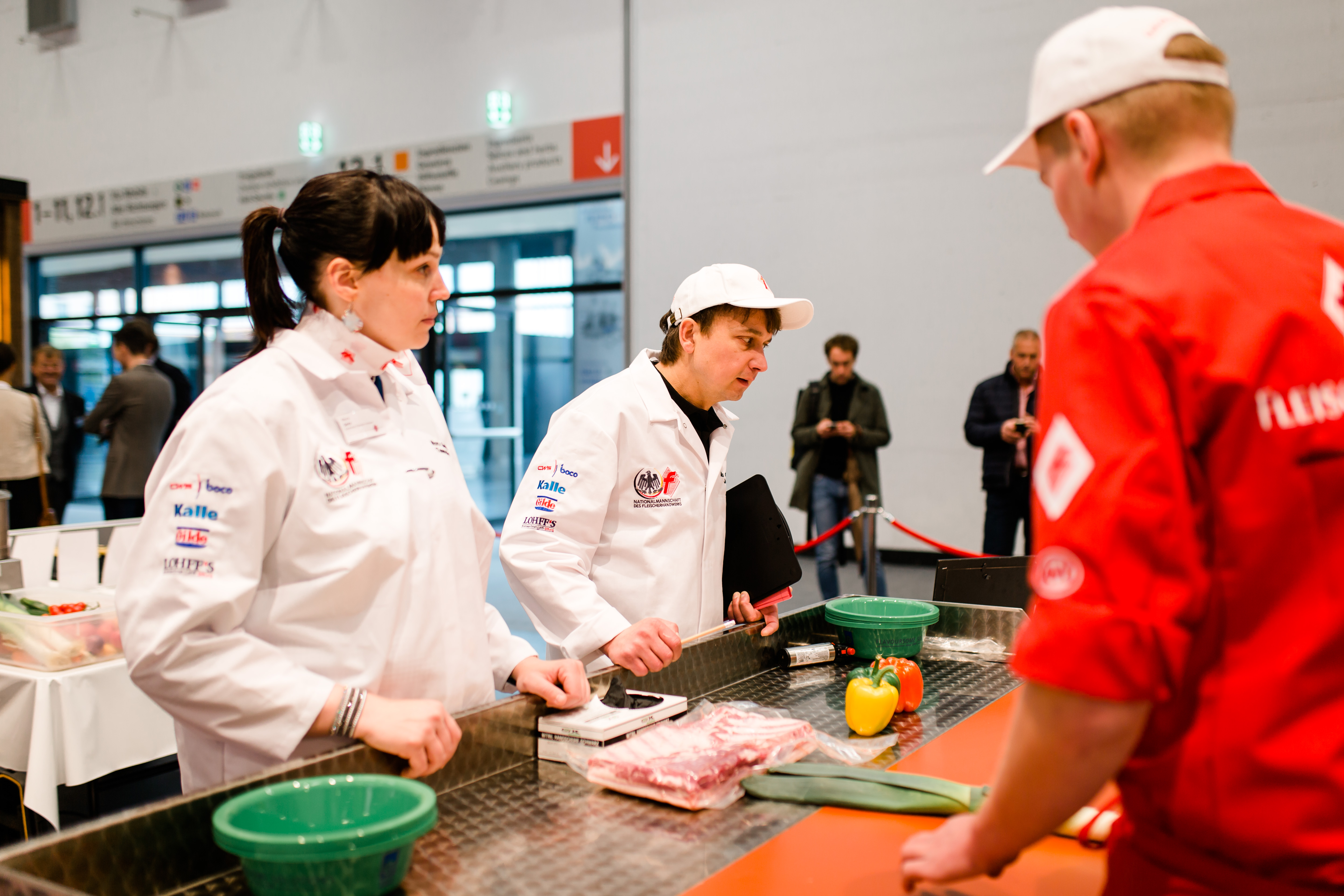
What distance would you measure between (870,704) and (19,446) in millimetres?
6092

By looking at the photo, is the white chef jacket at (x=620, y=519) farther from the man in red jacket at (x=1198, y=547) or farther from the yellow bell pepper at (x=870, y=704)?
the man in red jacket at (x=1198, y=547)

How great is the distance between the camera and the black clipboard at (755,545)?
2.45 metres

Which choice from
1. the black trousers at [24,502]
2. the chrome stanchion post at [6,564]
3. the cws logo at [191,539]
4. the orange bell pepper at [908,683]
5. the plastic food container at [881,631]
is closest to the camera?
the cws logo at [191,539]

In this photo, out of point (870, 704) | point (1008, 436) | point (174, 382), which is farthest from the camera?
point (174, 382)

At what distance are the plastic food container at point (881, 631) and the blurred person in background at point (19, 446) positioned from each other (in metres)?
5.59

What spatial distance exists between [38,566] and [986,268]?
576cm

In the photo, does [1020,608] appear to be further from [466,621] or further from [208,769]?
[208,769]

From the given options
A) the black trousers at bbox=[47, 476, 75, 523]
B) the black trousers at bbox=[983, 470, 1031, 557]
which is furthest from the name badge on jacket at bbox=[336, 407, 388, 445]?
the black trousers at bbox=[47, 476, 75, 523]

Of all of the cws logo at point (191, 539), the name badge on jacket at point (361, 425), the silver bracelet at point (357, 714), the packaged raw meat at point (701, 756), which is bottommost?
the packaged raw meat at point (701, 756)

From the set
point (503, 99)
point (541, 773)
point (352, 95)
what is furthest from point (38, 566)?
point (352, 95)

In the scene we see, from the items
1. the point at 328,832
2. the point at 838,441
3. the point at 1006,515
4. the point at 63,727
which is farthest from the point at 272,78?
the point at 328,832

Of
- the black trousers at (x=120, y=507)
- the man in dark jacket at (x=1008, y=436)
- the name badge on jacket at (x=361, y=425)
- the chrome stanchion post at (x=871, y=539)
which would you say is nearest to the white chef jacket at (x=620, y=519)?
the name badge on jacket at (x=361, y=425)

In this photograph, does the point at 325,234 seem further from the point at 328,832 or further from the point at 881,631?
the point at 881,631

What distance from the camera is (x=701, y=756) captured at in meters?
1.43
